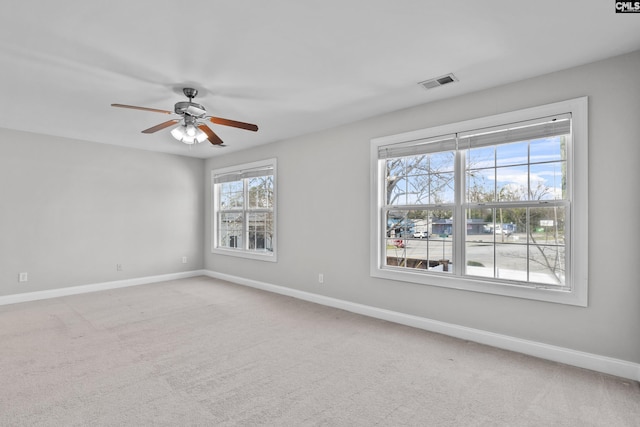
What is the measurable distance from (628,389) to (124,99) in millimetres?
5029

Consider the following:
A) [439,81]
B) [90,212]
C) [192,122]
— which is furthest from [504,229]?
[90,212]

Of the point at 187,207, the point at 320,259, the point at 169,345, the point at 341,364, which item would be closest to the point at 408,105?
the point at 320,259

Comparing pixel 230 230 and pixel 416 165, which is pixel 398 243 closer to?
pixel 416 165

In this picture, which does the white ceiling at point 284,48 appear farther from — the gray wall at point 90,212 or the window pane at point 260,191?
the window pane at point 260,191

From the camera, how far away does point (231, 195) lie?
642cm

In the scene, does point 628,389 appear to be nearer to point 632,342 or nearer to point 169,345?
point 632,342

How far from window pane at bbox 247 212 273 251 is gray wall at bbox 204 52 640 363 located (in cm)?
40

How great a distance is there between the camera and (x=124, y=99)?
3.42 meters

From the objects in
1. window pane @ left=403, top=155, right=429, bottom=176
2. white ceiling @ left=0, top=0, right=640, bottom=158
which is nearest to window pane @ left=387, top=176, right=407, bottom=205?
window pane @ left=403, top=155, right=429, bottom=176

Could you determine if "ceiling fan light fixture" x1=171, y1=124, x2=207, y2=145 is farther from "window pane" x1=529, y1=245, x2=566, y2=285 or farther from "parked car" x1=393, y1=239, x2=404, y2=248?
"window pane" x1=529, y1=245, x2=566, y2=285

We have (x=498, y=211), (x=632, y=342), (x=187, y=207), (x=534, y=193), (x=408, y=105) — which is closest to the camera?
(x=632, y=342)

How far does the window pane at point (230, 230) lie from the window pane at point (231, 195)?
→ 0.60 ft

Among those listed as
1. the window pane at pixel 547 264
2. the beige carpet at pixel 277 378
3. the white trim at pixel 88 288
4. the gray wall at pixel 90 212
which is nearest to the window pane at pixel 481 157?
the window pane at pixel 547 264

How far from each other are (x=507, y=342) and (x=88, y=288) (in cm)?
596
